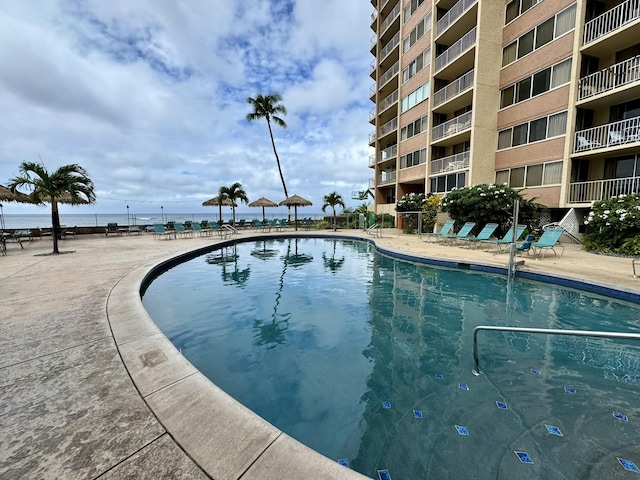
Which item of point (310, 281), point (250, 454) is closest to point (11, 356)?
point (250, 454)

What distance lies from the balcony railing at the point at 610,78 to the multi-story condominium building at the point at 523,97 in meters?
0.04

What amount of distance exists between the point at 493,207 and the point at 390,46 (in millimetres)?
19924

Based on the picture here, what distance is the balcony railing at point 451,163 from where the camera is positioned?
1655cm

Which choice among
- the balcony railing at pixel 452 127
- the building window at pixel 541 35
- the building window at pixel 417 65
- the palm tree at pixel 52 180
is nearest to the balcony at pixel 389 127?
the building window at pixel 417 65

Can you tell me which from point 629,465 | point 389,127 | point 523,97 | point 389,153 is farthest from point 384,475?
point 389,127

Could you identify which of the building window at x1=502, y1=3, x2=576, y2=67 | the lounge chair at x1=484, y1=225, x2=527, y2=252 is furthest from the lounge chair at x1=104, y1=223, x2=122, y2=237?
the building window at x1=502, y1=3, x2=576, y2=67

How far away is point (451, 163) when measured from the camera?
1727 cm

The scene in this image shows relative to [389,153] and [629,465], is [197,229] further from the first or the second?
[629,465]

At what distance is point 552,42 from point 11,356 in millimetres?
19774

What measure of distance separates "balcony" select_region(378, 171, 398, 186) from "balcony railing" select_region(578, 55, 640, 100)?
12.9m

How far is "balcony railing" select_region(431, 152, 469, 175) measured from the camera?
1655cm

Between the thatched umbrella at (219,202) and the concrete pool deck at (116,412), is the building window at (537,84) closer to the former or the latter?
the concrete pool deck at (116,412)

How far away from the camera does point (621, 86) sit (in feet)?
33.9

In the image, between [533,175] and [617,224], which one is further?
[533,175]
